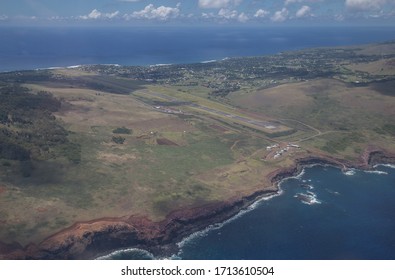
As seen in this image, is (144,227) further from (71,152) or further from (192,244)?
(71,152)

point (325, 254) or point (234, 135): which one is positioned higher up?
point (234, 135)

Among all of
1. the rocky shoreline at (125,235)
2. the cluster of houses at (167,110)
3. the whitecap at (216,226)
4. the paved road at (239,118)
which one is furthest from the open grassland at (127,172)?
the paved road at (239,118)

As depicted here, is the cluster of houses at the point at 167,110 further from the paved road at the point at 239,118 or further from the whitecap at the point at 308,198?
the whitecap at the point at 308,198

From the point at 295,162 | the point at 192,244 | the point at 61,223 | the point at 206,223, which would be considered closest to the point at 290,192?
the point at 295,162

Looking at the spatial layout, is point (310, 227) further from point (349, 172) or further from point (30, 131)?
point (30, 131)

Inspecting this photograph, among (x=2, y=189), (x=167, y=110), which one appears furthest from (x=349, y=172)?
(x=2, y=189)

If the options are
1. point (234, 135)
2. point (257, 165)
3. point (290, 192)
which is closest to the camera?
point (290, 192)
